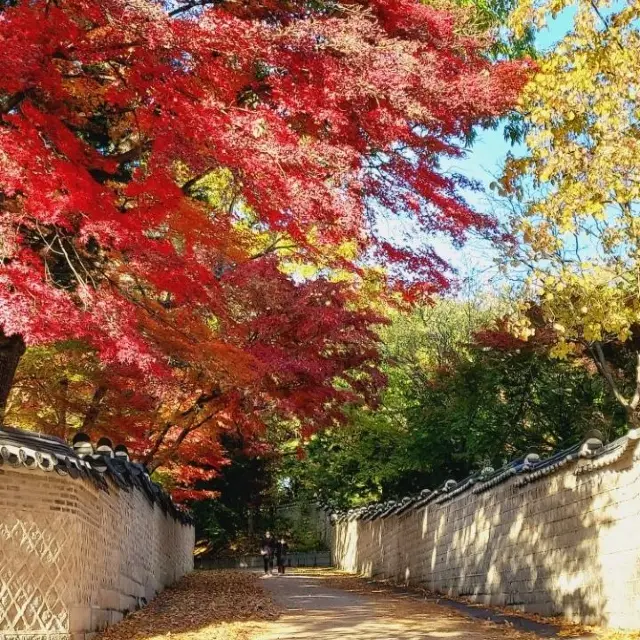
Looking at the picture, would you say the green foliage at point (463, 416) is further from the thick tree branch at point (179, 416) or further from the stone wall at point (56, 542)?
the stone wall at point (56, 542)

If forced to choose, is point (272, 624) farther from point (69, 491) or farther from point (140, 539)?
point (140, 539)

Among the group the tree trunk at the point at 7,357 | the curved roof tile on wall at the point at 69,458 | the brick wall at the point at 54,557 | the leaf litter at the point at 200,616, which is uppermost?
the tree trunk at the point at 7,357

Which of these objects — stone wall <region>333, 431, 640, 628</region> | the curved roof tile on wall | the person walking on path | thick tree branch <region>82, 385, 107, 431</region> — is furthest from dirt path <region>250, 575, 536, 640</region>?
the person walking on path

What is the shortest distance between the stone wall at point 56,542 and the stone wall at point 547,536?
18.2 feet

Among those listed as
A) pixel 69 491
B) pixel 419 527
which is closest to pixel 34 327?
pixel 69 491

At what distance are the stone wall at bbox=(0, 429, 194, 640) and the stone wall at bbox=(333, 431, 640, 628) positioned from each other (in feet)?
18.2

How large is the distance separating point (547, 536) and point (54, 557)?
20.7 feet

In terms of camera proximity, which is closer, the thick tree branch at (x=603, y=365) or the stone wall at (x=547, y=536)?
the stone wall at (x=547, y=536)

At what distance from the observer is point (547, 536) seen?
1149cm

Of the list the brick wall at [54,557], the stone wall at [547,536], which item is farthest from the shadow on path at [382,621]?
the brick wall at [54,557]

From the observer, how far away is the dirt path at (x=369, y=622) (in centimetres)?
952

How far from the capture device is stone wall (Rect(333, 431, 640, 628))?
9.08 metres

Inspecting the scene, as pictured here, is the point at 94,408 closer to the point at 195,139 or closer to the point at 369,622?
the point at 369,622

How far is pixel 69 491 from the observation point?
355 inches
